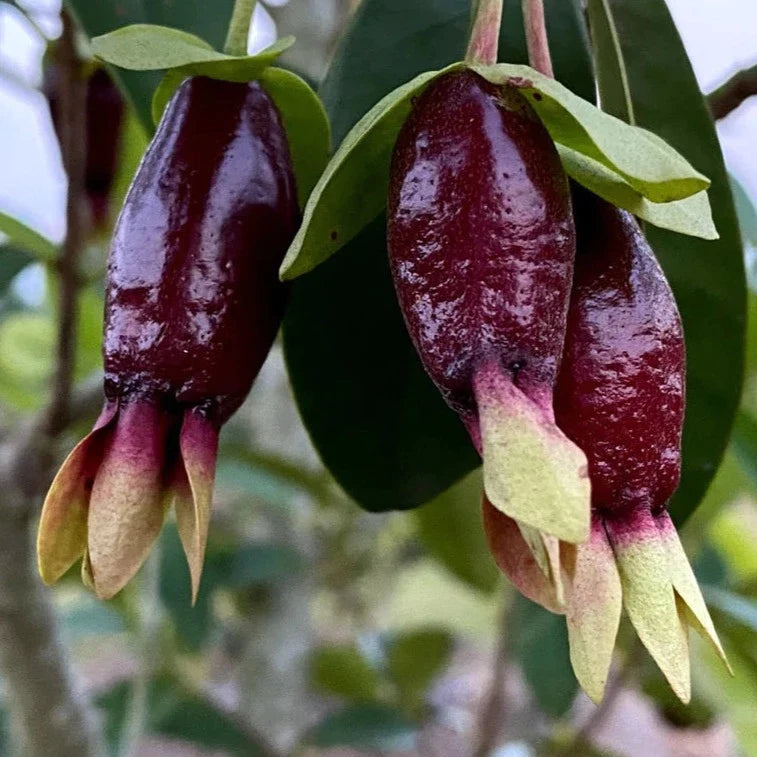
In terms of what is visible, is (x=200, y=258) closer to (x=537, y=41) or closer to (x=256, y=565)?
(x=537, y=41)

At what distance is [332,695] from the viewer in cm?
157

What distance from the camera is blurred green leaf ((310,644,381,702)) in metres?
1.50

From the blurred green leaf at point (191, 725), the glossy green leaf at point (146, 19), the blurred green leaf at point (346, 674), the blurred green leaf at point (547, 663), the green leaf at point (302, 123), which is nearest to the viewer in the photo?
the green leaf at point (302, 123)

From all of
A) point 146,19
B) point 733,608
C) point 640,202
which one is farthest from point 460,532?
point 640,202

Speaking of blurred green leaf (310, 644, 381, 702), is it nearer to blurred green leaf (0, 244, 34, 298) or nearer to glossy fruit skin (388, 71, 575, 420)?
blurred green leaf (0, 244, 34, 298)

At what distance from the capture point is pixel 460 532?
983 mm

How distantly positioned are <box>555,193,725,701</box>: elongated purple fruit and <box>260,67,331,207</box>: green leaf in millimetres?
124

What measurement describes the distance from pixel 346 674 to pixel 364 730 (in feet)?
0.77

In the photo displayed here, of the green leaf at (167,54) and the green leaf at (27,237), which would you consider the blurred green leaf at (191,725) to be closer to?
the green leaf at (27,237)

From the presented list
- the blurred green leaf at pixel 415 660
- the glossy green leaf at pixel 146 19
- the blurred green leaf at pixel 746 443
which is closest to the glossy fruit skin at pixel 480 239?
the glossy green leaf at pixel 146 19

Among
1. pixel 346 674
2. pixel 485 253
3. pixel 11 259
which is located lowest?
pixel 346 674

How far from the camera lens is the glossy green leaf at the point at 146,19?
0.52 metres

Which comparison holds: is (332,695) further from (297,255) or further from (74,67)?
(297,255)

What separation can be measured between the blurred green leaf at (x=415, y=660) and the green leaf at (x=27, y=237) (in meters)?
0.95
